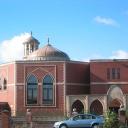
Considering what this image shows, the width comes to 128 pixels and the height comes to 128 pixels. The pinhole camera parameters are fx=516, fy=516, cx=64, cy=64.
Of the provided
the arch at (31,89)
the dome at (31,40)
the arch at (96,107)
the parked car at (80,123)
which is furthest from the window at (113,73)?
the parked car at (80,123)

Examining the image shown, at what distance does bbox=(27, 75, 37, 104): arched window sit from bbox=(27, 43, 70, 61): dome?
336 centimetres

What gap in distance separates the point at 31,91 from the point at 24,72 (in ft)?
7.72

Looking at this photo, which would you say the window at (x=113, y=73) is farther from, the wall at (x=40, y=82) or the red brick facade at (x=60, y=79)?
the wall at (x=40, y=82)

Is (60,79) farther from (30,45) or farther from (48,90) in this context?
(30,45)

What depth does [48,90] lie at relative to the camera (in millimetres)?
59688

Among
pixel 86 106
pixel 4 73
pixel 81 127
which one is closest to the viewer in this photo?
pixel 81 127

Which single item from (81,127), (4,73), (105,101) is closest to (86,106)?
(105,101)

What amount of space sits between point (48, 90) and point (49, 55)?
16.2 ft

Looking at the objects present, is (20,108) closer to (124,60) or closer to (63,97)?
(63,97)

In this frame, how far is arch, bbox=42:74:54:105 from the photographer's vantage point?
59594 mm

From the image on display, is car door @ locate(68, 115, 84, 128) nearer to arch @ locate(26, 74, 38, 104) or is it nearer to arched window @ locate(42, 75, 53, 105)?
arched window @ locate(42, 75, 53, 105)

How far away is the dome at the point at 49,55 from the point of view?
61881 mm

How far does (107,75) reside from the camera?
60.3 meters

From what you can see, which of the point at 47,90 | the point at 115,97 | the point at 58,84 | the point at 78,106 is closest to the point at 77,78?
the point at 58,84
